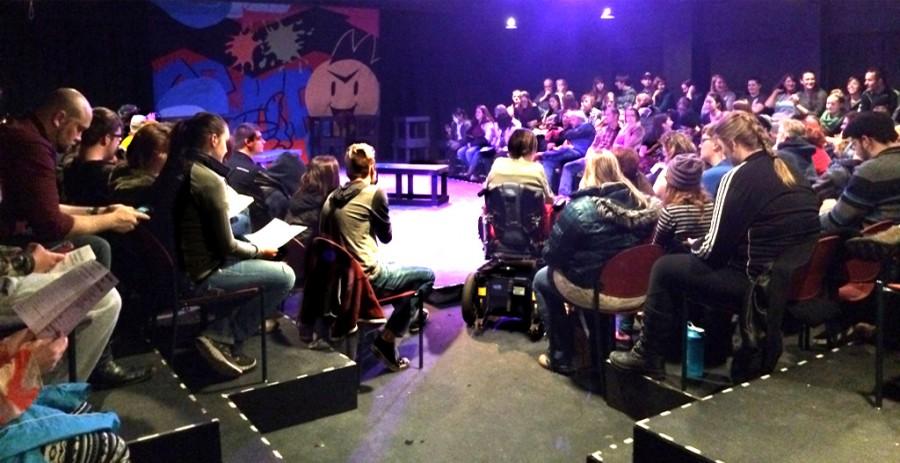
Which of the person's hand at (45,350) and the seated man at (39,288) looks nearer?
the person's hand at (45,350)

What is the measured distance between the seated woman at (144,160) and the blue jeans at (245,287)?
1.63ft

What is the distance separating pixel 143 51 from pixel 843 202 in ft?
33.2

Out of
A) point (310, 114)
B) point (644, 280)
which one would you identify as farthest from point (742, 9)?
point (644, 280)

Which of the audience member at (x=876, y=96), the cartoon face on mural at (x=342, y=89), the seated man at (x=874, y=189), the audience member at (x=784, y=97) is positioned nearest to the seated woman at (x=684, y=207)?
the seated man at (x=874, y=189)

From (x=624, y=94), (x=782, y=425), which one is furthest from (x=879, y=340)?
(x=624, y=94)

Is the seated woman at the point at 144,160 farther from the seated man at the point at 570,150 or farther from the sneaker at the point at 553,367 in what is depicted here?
the seated man at the point at 570,150

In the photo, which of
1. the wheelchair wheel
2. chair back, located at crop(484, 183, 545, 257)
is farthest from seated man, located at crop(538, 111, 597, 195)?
the wheelchair wheel

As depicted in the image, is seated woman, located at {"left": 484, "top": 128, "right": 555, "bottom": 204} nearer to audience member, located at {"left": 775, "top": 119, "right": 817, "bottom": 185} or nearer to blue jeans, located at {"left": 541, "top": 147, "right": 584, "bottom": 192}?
audience member, located at {"left": 775, "top": 119, "right": 817, "bottom": 185}

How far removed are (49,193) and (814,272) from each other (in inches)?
113

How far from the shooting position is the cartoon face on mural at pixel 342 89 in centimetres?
1315

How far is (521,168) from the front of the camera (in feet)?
15.8

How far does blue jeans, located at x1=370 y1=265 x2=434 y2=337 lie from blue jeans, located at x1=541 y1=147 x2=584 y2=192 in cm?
493

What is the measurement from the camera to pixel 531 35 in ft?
44.9

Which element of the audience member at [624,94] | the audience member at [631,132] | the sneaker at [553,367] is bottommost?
the sneaker at [553,367]
